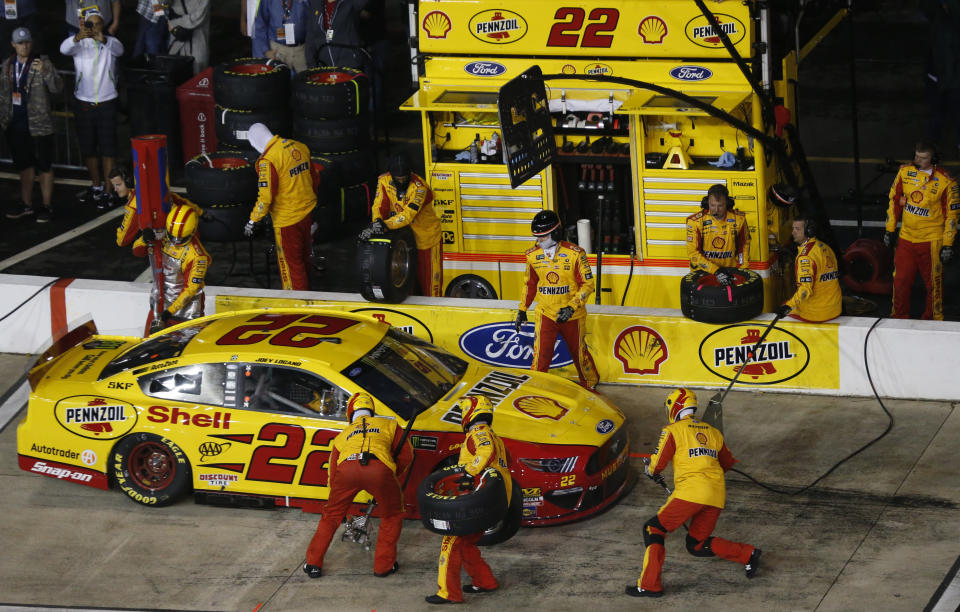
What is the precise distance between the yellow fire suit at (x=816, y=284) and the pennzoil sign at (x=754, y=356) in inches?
12.5

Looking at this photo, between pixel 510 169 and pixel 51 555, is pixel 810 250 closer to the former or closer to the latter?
pixel 510 169

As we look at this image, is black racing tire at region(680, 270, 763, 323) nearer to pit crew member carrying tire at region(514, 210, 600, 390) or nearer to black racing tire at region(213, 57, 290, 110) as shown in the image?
pit crew member carrying tire at region(514, 210, 600, 390)

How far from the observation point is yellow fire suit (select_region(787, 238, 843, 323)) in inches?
519

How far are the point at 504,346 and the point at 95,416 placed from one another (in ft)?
13.4

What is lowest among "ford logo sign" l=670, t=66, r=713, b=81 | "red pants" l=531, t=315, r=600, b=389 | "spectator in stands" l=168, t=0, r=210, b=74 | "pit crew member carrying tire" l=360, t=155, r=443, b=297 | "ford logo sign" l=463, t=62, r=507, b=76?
"red pants" l=531, t=315, r=600, b=389

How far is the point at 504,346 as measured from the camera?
1408cm

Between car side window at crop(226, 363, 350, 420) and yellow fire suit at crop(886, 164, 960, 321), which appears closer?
car side window at crop(226, 363, 350, 420)

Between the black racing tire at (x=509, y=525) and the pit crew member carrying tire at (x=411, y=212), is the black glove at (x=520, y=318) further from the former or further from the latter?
the black racing tire at (x=509, y=525)

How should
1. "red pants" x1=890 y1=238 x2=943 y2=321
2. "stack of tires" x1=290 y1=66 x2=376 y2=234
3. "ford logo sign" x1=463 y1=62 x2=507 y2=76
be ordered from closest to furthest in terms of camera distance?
"red pants" x1=890 y1=238 x2=943 y2=321
"ford logo sign" x1=463 y1=62 x2=507 y2=76
"stack of tires" x1=290 y1=66 x2=376 y2=234

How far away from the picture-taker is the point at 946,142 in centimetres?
2020

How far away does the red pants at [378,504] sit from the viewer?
10305 mm

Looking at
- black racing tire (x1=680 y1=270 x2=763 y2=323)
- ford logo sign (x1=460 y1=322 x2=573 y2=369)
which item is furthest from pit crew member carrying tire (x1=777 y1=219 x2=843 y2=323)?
→ ford logo sign (x1=460 y1=322 x2=573 y2=369)

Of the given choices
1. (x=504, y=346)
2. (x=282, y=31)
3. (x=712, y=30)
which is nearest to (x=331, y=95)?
(x=282, y=31)

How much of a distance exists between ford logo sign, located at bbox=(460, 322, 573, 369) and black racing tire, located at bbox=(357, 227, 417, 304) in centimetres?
80
